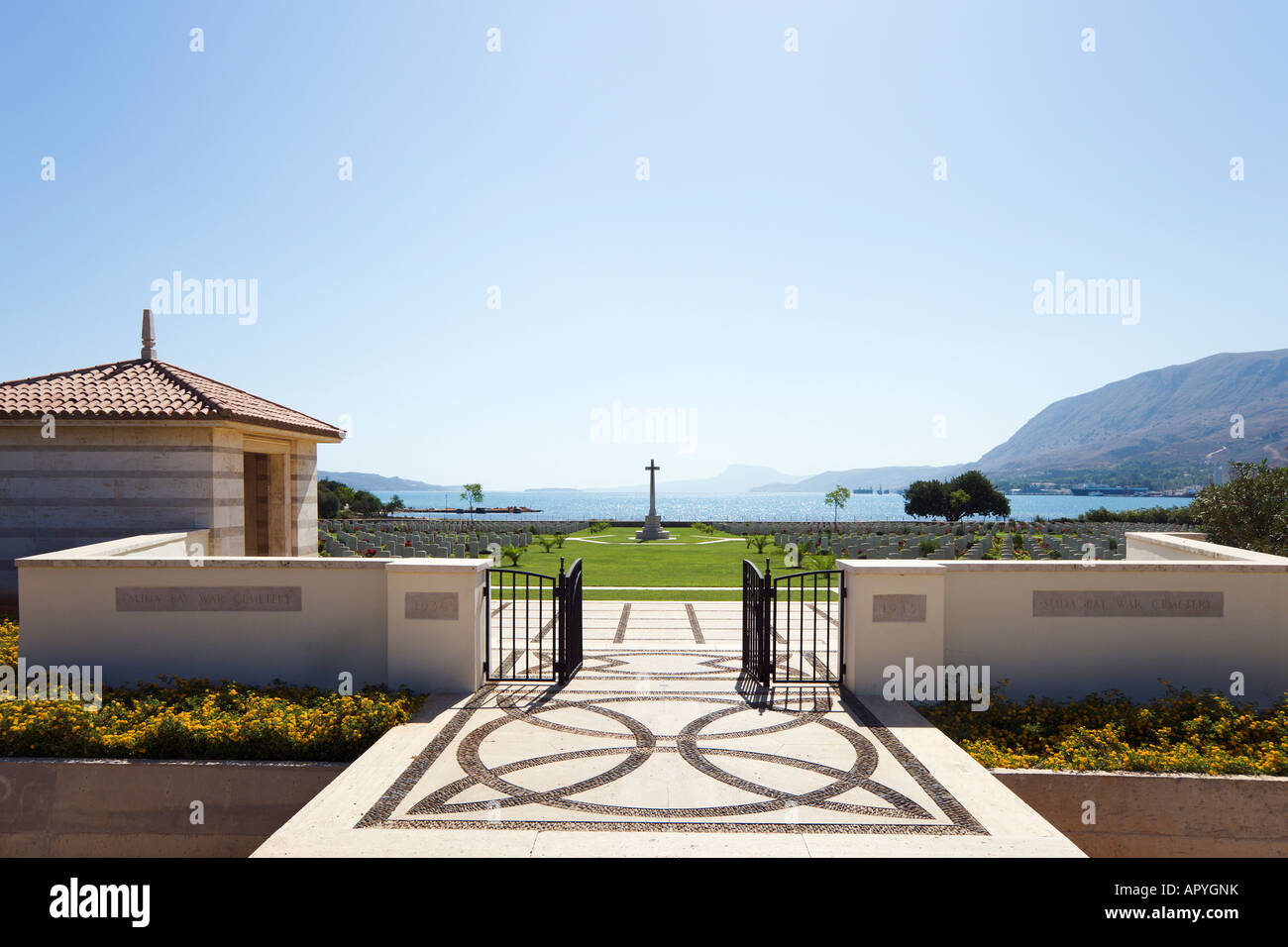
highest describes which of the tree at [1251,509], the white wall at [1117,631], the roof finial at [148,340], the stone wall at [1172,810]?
the roof finial at [148,340]

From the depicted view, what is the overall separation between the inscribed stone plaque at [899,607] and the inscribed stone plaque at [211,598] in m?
6.49

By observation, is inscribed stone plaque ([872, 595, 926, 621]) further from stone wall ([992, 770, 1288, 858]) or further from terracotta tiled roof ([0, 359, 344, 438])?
terracotta tiled roof ([0, 359, 344, 438])

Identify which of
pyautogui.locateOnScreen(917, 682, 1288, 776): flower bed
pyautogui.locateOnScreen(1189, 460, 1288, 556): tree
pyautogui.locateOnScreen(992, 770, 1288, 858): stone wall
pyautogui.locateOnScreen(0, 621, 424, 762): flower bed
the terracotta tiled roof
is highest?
the terracotta tiled roof

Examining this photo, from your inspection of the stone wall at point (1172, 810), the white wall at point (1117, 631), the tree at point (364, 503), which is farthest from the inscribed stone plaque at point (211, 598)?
the tree at point (364, 503)

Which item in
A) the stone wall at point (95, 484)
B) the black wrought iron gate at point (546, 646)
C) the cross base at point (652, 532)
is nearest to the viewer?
the black wrought iron gate at point (546, 646)

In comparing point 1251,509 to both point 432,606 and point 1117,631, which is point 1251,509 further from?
point 432,606

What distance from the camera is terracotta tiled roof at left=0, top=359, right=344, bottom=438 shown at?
11.6 metres

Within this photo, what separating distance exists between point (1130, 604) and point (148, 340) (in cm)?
1760

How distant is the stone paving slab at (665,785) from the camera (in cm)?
430

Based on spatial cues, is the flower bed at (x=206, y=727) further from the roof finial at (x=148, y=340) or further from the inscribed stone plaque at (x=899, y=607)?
the roof finial at (x=148, y=340)

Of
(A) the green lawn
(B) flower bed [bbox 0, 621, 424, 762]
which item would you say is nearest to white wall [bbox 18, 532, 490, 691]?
(B) flower bed [bbox 0, 621, 424, 762]

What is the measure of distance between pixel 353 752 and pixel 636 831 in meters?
3.15

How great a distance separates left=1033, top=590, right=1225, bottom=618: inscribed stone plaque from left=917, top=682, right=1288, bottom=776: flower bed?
2.79 ft
